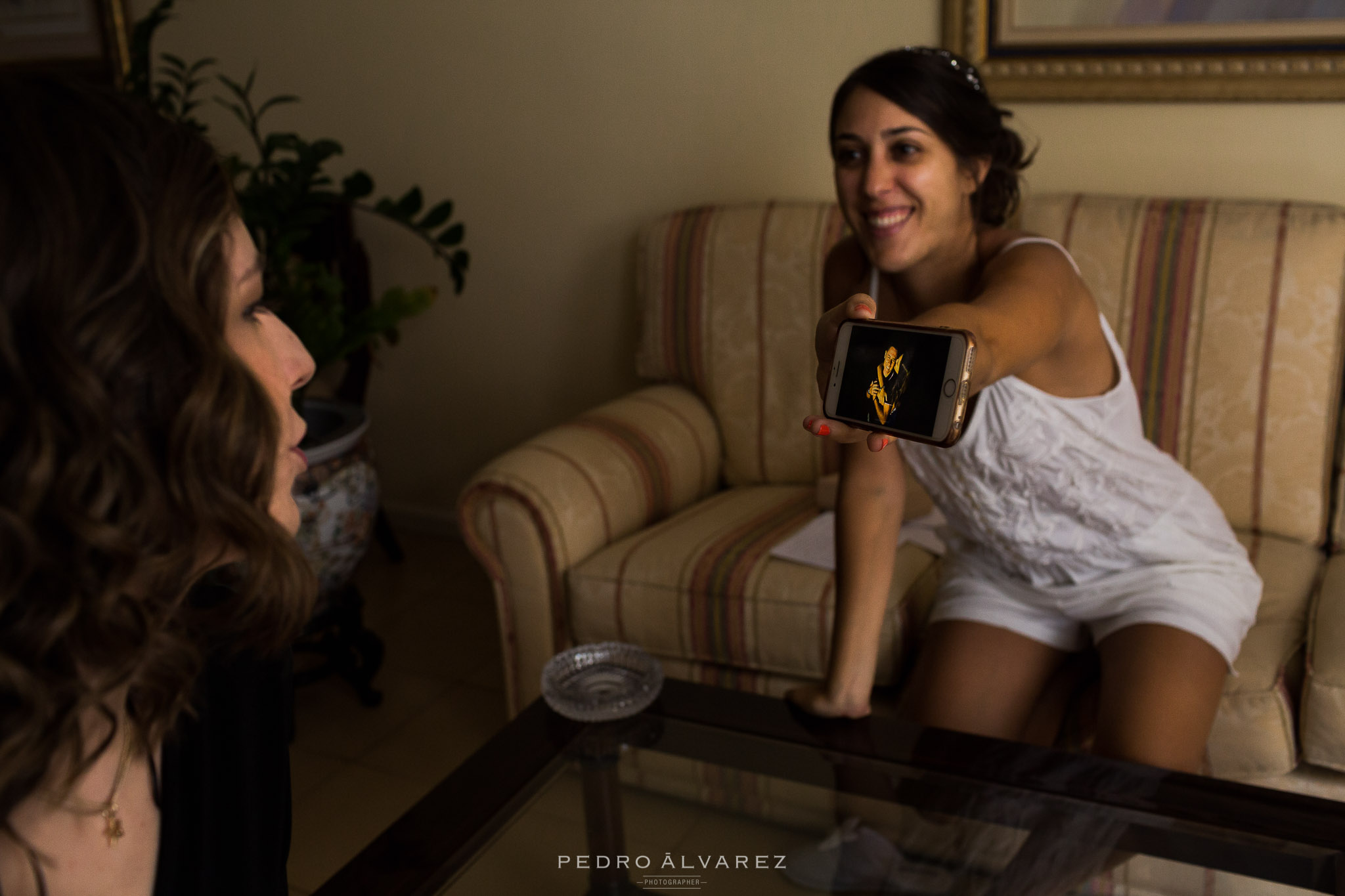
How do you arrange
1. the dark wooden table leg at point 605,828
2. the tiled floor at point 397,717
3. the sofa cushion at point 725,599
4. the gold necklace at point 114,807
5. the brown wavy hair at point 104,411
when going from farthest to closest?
1. the tiled floor at point 397,717
2. the sofa cushion at point 725,599
3. the dark wooden table leg at point 605,828
4. the gold necklace at point 114,807
5. the brown wavy hair at point 104,411

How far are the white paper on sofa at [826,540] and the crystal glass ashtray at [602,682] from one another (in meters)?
0.51

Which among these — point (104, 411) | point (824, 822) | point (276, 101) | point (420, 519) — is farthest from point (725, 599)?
point (420, 519)

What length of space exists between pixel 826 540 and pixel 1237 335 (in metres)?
0.77

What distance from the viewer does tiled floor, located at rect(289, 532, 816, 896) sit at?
1.10 m

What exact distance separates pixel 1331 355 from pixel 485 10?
2.00m

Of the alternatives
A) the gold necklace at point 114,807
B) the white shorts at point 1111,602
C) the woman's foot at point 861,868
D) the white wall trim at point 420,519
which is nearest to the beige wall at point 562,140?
the white wall trim at point 420,519

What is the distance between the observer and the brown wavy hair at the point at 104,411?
0.56m

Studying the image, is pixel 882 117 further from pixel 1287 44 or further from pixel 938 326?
pixel 1287 44

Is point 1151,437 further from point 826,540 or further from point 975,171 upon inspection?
point 975,171

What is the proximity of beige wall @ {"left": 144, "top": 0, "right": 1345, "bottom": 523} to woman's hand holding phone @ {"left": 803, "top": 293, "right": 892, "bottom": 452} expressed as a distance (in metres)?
1.36

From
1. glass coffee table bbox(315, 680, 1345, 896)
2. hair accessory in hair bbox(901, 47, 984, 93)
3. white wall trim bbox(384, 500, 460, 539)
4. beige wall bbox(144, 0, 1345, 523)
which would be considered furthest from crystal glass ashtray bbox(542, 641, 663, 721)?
white wall trim bbox(384, 500, 460, 539)

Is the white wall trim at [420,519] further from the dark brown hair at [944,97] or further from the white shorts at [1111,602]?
the dark brown hair at [944,97]

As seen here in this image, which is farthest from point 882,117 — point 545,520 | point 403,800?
point 403,800

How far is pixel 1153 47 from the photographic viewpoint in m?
2.04
